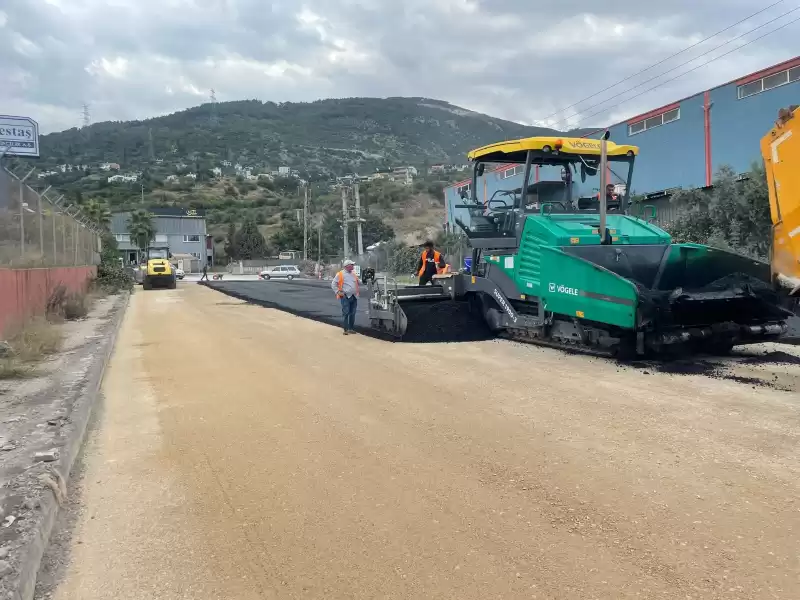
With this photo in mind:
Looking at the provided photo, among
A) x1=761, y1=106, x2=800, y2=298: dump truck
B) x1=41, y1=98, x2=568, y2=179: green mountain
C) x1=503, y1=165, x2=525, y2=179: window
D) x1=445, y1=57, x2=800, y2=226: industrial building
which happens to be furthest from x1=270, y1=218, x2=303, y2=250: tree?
x1=761, y1=106, x2=800, y2=298: dump truck

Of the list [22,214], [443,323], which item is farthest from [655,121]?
[22,214]

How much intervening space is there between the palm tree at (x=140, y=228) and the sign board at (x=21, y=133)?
5157cm

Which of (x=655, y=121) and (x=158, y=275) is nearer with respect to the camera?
(x=655, y=121)

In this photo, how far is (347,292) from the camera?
43.6ft

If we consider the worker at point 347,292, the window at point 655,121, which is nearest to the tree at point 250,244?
the window at point 655,121

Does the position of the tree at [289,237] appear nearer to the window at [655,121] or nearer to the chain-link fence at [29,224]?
the window at [655,121]

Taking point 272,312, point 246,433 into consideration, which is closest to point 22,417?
point 246,433

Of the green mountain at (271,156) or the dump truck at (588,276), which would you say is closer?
the dump truck at (588,276)

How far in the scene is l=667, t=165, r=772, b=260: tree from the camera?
711 inches

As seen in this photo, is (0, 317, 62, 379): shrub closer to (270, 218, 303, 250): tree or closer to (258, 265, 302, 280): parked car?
(258, 265, 302, 280): parked car

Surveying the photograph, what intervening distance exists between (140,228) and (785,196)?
277 ft

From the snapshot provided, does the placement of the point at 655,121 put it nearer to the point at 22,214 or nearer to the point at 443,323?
the point at 443,323

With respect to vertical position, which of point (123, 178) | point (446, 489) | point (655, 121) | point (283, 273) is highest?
point (123, 178)

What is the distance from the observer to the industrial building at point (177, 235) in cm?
8981
